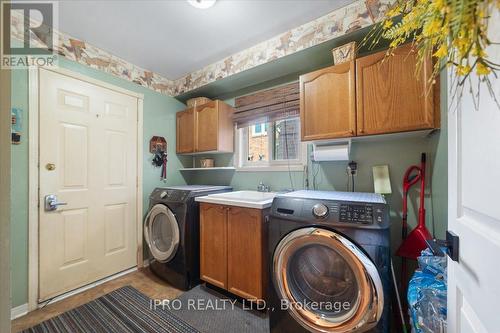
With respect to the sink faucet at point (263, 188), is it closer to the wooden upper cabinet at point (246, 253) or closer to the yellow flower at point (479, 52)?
the wooden upper cabinet at point (246, 253)

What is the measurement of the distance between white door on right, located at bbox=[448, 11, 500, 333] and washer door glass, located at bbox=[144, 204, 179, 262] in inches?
79.3

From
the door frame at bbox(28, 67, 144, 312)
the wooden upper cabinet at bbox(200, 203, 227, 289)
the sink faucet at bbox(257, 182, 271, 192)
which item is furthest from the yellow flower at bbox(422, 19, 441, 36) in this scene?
the door frame at bbox(28, 67, 144, 312)

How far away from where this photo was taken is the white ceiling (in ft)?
5.08

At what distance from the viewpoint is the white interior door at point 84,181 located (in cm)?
182

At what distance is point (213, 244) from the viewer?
1.91 metres

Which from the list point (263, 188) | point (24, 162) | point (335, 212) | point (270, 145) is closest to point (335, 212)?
point (335, 212)

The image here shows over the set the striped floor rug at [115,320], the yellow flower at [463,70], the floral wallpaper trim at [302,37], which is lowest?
the striped floor rug at [115,320]

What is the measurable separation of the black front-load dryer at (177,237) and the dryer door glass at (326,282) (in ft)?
3.40

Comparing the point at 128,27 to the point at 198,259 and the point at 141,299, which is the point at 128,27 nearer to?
the point at 198,259

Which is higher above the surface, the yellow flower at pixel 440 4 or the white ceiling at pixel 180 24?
the white ceiling at pixel 180 24

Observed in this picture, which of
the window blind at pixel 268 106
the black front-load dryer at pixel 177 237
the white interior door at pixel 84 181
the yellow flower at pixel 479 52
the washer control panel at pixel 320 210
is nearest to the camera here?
the yellow flower at pixel 479 52

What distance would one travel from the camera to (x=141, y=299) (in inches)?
73.2

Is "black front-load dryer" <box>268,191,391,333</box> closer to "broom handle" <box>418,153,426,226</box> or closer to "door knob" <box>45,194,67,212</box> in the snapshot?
"broom handle" <box>418,153,426,226</box>

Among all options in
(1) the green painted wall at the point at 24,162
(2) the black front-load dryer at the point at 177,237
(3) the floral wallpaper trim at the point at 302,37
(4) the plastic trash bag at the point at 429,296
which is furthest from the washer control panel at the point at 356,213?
(1) the green painted wall at the point at 24,162
